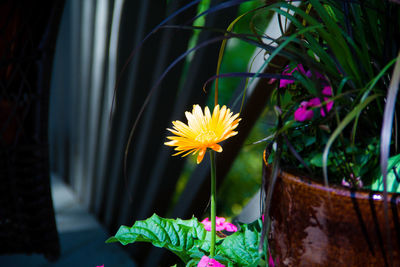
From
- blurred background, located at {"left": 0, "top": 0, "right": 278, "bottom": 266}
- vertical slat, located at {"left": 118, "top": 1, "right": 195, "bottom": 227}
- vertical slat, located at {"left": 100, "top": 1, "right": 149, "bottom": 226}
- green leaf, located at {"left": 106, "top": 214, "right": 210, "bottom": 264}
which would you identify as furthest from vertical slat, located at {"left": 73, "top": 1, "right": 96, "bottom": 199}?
green leaf, located at {"left": 106, "top": 214, "right": 210, "bottom": 264}

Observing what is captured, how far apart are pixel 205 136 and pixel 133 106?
50.1 inches

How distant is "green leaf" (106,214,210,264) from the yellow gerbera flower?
0.13 m

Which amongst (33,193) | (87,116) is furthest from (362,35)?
(87,116)

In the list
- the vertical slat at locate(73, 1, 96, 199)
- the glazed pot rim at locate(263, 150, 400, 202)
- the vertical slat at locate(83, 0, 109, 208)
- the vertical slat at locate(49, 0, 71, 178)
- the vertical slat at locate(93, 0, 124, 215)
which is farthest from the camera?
the vertical slat at locate(49, 0, 71, 178)

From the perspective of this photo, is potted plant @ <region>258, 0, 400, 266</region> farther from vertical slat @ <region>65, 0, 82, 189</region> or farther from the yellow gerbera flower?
vertical slat @ <region>65, 0, 82, 189</region>

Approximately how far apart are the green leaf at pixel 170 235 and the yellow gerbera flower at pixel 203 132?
0.13 meters

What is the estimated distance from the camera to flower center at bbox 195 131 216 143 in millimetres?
506

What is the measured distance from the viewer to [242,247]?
22.8 inches

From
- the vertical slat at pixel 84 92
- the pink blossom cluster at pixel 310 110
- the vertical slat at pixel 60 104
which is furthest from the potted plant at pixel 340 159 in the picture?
the vertical slat at pixel 60 104

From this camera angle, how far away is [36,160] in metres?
1.47

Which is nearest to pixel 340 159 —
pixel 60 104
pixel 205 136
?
pixel 205 136

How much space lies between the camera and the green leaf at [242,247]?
564mm

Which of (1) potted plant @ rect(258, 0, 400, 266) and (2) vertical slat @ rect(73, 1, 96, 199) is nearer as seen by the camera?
(1) potted plant @ rect(258, 0, 400, 266)

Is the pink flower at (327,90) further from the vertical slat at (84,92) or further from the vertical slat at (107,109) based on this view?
the vertical slat at (84,92)
